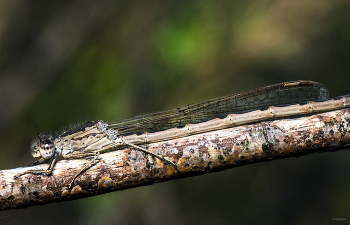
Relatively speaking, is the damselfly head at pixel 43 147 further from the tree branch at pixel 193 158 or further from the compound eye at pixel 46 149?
the tree branch at pixel 193 158

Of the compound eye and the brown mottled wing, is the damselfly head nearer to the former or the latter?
the compound eye

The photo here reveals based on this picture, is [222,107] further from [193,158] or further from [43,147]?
[43,147]

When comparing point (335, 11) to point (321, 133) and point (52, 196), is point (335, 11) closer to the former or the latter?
point (321, 133)

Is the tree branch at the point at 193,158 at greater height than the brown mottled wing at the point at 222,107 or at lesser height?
lesser

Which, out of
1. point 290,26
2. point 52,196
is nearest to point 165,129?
point 52,196

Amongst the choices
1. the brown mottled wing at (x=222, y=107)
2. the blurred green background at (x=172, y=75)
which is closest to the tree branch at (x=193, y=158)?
the brown mottled wing at (x=222, y=107)

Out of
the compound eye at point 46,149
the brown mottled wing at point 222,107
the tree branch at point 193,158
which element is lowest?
the tree branch at point 193,158

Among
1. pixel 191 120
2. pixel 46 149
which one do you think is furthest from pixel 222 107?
pixel 46 149

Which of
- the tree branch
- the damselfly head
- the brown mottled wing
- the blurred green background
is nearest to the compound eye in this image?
the damselfly head
